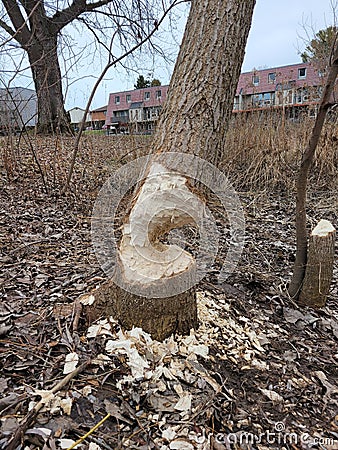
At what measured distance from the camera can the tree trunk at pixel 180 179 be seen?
4.33ft

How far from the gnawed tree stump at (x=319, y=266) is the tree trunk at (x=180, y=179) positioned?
2.61ft

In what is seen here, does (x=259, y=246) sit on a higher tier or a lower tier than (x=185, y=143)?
lower

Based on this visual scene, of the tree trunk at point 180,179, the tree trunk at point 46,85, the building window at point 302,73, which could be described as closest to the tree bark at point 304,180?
the tree trunk at point 180,179

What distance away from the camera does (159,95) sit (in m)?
4.52

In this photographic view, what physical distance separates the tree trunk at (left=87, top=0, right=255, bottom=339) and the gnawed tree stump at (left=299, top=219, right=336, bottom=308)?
797 millimetres

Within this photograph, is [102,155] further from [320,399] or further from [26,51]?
[320,399]

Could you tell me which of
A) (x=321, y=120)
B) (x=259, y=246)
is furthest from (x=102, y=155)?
(x=321, y=120)

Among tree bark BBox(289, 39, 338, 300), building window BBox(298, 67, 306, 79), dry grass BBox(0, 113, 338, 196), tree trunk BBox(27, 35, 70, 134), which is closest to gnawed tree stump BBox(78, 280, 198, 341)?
tree bark BBox(289, 39, 338, 300)

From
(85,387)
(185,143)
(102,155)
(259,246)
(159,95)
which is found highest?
(159,95)

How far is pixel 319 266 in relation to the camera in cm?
185

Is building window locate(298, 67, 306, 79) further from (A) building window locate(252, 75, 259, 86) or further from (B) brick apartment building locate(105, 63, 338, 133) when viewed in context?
(A) building window locate(252, 75, 259, 86)

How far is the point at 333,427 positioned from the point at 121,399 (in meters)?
0.70

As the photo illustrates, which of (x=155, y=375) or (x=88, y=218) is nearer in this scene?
(x=155, y=375)

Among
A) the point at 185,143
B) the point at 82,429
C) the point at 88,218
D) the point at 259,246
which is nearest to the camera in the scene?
the point at 82,429
